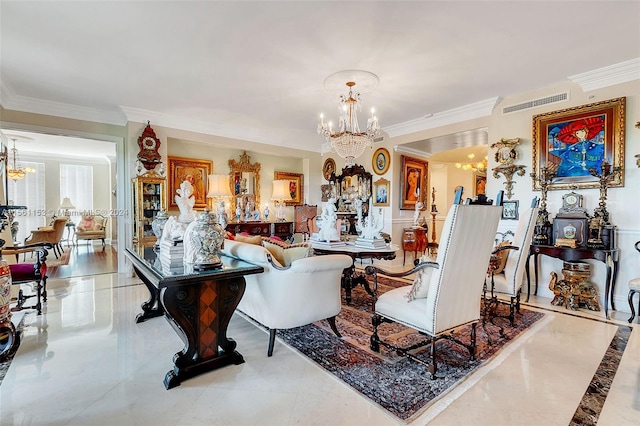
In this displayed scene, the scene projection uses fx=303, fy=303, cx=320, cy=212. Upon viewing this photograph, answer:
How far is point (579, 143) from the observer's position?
12.4 feet

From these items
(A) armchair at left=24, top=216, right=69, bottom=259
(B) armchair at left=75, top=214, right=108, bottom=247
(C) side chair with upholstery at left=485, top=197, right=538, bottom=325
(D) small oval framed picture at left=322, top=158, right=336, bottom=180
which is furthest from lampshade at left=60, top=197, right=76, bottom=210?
(C) side chair with upholstery at left=485, top=197, right=538, bottom=325

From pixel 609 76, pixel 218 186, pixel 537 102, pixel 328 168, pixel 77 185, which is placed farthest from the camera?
pixel 77 185

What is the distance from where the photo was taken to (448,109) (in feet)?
16.2

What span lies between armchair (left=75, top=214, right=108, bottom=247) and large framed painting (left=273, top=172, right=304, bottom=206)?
18.1 ft

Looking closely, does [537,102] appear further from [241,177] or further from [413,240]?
[241,177]

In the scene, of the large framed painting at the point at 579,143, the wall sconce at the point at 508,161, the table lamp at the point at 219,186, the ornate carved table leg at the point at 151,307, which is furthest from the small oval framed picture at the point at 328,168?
the ornate carved table leg at the point at 151,307

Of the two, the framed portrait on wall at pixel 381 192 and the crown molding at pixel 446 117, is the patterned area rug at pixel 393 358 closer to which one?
the crown molding at pixel 446 117

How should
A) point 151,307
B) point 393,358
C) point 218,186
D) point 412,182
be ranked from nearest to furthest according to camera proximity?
point 393,358 < point 151,307 < point 218,186 < point 412,182

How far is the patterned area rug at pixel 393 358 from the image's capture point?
1.89 metres

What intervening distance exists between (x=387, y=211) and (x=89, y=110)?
18.2ft

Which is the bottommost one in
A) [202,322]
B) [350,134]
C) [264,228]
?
[202,322]

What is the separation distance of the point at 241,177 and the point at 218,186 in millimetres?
802

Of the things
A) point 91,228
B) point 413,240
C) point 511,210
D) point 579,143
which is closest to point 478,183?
point 413,240

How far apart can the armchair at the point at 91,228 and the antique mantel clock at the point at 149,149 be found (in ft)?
16.3
